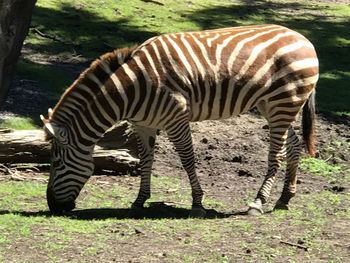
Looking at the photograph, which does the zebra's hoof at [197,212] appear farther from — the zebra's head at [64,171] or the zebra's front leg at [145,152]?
the zebra's head at [64,171]

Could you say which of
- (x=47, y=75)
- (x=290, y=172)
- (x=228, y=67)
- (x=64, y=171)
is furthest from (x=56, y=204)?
(x=47, y=75)

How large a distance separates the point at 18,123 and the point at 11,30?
4460mm

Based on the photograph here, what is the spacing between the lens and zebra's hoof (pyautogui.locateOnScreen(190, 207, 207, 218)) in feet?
28.1

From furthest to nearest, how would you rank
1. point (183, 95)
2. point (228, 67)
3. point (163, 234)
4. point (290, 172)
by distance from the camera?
point (290, 172)
point (228, 67)
point (183, 95)
point (163, 234)

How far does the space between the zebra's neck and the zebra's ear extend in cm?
7

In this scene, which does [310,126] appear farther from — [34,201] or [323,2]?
[323,2]

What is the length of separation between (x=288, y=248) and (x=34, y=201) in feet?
10.4

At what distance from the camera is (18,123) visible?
11.5m

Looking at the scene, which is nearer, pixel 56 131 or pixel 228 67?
pixel 56 131

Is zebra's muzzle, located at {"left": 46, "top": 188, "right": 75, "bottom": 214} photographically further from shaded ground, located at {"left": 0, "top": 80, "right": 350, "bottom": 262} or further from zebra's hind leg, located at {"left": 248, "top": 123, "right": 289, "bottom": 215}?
zebra's hind leg, located at {"left": 248, "top": 123, "right": 289, "bottom": 215}

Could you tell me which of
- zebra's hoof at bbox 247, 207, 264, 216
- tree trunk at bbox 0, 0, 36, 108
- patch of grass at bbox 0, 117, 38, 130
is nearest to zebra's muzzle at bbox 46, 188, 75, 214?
tree trunk at bbox 0, 0, 36, 108

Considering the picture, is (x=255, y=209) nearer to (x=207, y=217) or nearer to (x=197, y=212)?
(x=207, y=217)

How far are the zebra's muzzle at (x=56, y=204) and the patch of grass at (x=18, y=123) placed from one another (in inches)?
124

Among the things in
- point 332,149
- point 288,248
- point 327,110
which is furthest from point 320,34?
point 288,248
